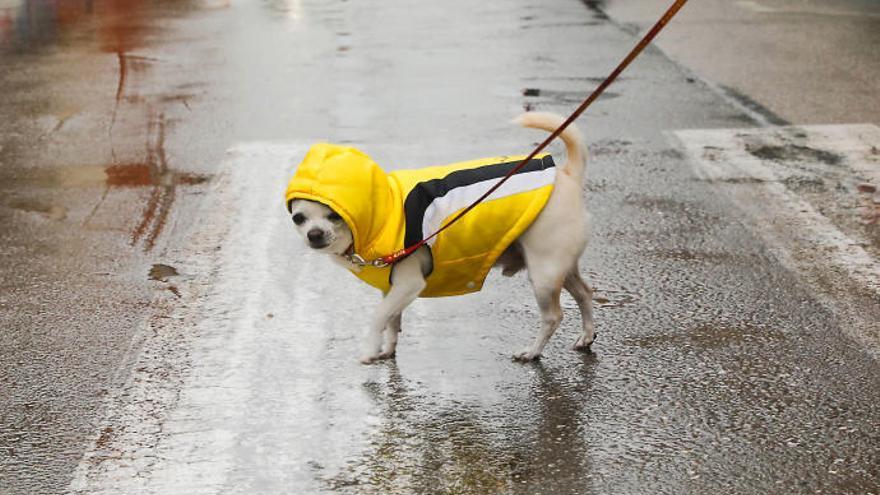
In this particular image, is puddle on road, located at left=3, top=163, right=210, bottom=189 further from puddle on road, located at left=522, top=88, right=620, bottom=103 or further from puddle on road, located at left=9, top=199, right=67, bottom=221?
puddle on road, located at left=522, top=88, right=620, bottom=103

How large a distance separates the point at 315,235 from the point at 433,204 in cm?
56

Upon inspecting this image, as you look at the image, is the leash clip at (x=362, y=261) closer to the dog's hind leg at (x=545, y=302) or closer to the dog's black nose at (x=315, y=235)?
the dog's black nose at (x=315, y=235)

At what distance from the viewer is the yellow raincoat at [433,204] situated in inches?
205

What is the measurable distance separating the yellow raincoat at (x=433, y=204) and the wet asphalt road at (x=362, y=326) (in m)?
0.49

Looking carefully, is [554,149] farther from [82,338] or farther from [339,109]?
[82,338]

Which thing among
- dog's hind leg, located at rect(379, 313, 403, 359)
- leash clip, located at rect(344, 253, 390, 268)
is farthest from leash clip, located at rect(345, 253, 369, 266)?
dog's hind leg, located at rect(379, 313, 403, 359)

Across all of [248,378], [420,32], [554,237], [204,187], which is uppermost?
[554,237]

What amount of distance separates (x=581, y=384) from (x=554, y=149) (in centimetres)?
422

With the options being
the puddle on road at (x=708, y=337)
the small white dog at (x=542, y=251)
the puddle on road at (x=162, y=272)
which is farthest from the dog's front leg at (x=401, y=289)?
the puddle on road at (x=162, y=272)

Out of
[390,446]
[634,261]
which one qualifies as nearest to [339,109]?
[634,261]

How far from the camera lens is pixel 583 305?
19.5 feet

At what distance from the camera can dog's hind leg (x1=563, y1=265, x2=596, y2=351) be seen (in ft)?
19.4

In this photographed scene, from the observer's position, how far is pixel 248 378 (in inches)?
Result: 225

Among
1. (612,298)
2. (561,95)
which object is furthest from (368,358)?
(561,95)
